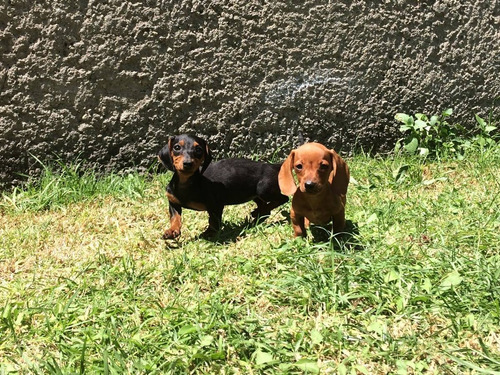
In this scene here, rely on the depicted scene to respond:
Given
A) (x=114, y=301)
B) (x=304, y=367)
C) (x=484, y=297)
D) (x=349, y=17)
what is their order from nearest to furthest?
(x=304, y=367) → (x=484, y=297) → (x=114, y=301) → (x=349, y=17)

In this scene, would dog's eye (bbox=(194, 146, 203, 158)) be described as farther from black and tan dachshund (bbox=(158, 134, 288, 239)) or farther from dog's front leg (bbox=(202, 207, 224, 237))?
dog's front leg (bbox=(202, 207, 224, 237))

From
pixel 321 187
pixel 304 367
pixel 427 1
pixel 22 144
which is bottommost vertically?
pixel 22 144

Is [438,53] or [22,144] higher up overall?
[438,53]

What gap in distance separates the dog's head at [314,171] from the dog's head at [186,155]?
526mm

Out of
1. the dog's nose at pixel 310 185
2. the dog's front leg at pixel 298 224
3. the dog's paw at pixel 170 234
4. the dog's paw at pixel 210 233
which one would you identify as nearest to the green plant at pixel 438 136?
the dog's front leg at pixel 298 224

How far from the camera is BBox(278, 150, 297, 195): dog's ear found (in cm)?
307

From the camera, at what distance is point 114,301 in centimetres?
275

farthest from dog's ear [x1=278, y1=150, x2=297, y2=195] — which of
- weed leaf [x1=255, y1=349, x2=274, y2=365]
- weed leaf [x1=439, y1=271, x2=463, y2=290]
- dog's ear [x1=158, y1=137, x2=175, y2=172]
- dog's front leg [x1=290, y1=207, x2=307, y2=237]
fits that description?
weed leaf [x1=255, y1=349, x2=274, y2=365]

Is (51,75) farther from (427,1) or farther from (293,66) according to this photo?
(427,1)

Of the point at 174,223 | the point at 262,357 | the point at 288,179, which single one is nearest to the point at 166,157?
the point at 174,223

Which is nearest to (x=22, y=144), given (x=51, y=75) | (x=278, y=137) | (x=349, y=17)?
(x=51, y=75)

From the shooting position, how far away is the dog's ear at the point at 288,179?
3.07 meters

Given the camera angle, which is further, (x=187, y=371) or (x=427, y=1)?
(x=427, y=1)

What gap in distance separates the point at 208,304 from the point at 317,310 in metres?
0.50
